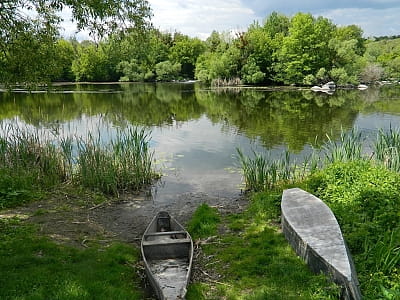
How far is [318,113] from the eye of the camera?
2162cm

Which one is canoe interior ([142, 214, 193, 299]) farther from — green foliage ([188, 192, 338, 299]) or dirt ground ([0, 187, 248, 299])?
green foliage ([188, 192, 338, 299])

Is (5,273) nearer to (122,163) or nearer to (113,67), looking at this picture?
(122,163)

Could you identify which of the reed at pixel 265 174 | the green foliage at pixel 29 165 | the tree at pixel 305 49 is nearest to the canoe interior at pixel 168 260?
the reed at pixel 265 174

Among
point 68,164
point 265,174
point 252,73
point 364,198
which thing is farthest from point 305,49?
point 364,198

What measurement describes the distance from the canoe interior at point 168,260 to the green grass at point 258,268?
23 centimetres

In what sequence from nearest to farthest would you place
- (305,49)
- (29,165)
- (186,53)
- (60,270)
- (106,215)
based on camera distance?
(60,270), (106,215), (29,165), (305,49), (186,53)

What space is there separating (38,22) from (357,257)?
6634 mm

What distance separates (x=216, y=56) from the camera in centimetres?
5038

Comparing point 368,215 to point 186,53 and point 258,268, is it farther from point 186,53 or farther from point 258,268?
point 186,53

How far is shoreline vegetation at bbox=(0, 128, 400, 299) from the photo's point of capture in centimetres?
404

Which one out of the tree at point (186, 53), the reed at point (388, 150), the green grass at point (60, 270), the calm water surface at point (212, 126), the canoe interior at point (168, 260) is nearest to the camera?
the green grass at point (60, 270)

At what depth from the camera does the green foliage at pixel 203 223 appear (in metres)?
6.13

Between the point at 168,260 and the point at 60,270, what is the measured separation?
1476mm

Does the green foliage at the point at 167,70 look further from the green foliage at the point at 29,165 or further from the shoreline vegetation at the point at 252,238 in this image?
the shoreline vegetation at the point at 252,238
